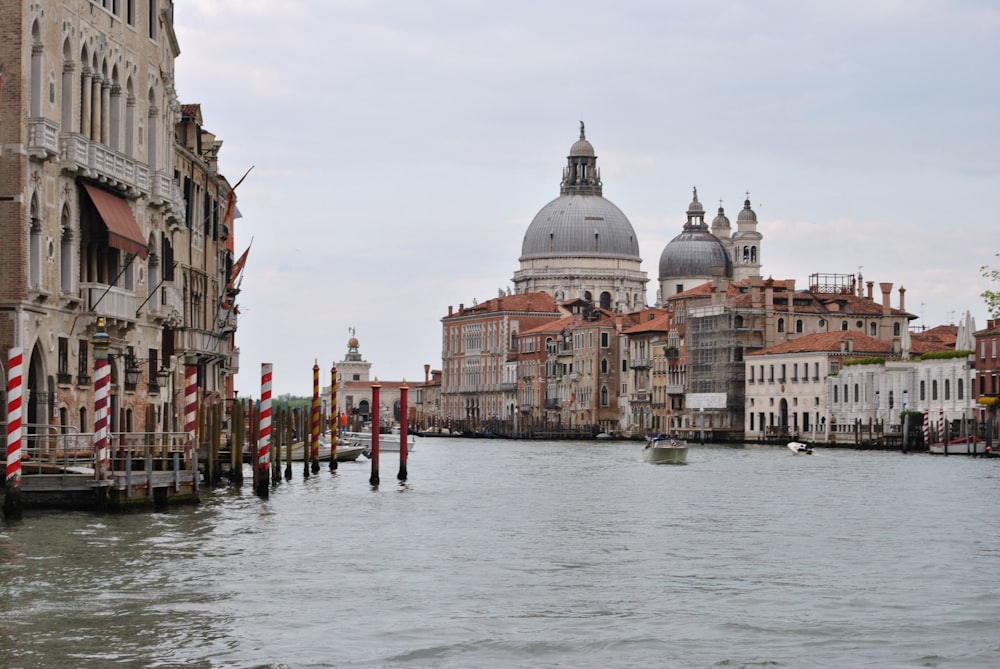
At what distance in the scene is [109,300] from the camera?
30.3 metres

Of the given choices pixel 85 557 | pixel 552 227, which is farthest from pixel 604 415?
pixel 85 557

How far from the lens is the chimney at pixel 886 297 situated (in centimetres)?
10606

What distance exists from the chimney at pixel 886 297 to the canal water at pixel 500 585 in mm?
71858

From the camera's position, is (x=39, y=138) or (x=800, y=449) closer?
(x=39, y=138)

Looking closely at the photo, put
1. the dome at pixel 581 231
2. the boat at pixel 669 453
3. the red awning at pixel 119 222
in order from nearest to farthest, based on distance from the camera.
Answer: the red awning at pixel 119 222 → the boat at pixel 669 453 → the dome at pixel 581 231

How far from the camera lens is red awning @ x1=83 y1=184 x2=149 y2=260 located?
29.6 metres

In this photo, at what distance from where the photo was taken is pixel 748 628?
1747 centimetres

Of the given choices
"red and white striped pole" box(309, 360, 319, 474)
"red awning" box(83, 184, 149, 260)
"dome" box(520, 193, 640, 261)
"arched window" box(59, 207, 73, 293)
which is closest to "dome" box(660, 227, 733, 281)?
"dome" box(520, 193, 640, 261)

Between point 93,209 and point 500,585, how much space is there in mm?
12041

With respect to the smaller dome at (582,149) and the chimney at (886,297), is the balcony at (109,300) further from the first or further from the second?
the smaller dome at (582,149)

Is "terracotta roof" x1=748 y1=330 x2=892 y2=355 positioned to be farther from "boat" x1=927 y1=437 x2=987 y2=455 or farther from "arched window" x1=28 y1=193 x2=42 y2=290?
"arched window" x1=28 y1=193 x2=42 y2=290

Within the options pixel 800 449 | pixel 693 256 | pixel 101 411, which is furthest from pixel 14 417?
pixel 693 256

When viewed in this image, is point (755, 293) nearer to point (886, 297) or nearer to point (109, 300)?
point (886, 297)

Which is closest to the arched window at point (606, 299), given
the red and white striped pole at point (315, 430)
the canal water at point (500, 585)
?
the red and white striped pole at point (315, 430)
